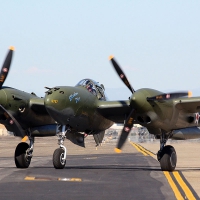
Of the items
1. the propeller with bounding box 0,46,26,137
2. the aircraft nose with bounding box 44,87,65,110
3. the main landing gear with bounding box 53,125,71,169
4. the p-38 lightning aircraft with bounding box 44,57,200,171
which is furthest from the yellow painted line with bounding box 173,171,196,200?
the propeller with bounding box 0,46,26,137

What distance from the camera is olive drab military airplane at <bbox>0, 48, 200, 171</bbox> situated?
25031 millimetres

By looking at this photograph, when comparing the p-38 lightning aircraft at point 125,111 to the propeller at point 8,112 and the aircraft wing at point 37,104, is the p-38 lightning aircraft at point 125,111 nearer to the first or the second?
the aircraft wing at point 37,104

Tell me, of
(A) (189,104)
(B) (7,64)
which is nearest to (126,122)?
(A) (189,104)

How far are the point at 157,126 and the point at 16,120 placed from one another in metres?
7.22

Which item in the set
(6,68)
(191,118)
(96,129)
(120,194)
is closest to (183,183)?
(120,194)

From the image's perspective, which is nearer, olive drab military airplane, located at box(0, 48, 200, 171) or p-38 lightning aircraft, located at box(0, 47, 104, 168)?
olive drab military airplane, located at box(0, 48, 200, 171)

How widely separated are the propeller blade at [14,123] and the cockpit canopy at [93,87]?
3621 millimetres

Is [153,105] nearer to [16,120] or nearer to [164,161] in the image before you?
[164,161]

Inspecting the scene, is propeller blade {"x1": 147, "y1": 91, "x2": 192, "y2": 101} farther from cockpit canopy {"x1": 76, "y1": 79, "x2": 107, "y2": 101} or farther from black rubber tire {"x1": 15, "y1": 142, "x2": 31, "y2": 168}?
black rubber tire {"x1": 15, "y1": 142, "x2": 31, "y2": 168}

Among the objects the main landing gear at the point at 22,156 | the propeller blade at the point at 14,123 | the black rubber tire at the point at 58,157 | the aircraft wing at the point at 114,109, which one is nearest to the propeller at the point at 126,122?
the aircraft wing at the point at 114,109

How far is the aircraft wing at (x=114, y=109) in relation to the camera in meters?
27.0

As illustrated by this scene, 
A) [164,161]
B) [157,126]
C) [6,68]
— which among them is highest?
[6,68]

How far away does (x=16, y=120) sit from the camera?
2823 centimetres

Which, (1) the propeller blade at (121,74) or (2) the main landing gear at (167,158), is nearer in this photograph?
(2) the main landing gear at (167,158)
